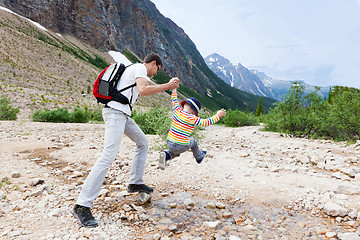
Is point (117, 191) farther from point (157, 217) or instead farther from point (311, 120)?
point (311, 120)

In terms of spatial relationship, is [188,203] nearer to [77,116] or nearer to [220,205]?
[220,205]

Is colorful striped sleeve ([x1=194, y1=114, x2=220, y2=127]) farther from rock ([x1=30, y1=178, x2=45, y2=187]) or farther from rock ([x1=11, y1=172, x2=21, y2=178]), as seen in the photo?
rock ([x1=11, y1=172, x2=21, y2=178])

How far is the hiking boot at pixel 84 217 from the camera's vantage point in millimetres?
2808

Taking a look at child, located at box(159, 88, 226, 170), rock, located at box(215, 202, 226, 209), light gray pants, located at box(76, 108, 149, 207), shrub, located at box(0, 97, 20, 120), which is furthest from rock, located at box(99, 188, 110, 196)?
shrub, located at box(0, 97, 20, 120)

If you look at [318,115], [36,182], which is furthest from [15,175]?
[318,115]

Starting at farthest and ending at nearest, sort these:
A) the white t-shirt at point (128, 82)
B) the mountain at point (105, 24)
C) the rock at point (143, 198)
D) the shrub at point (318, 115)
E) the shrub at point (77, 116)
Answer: the mountain at point (105, 24)
the shrub at point (77, 116)
the shrub at point (318, 115)
the rock at point (143, 198)
the white t-shirt at point (128, 82)

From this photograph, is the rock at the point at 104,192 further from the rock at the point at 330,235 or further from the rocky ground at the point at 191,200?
the rock at the point at 330,235

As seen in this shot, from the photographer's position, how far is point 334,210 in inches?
130

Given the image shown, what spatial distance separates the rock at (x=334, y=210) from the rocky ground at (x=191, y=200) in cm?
1

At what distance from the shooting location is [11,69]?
39.6 meters

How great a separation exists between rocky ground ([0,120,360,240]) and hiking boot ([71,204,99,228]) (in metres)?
0.07

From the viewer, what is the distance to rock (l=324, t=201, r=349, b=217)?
327 centimetres

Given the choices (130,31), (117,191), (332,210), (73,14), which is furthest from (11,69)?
(130,31)

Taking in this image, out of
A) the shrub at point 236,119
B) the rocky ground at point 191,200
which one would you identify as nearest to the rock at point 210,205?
the rocky ground at point 191,200
